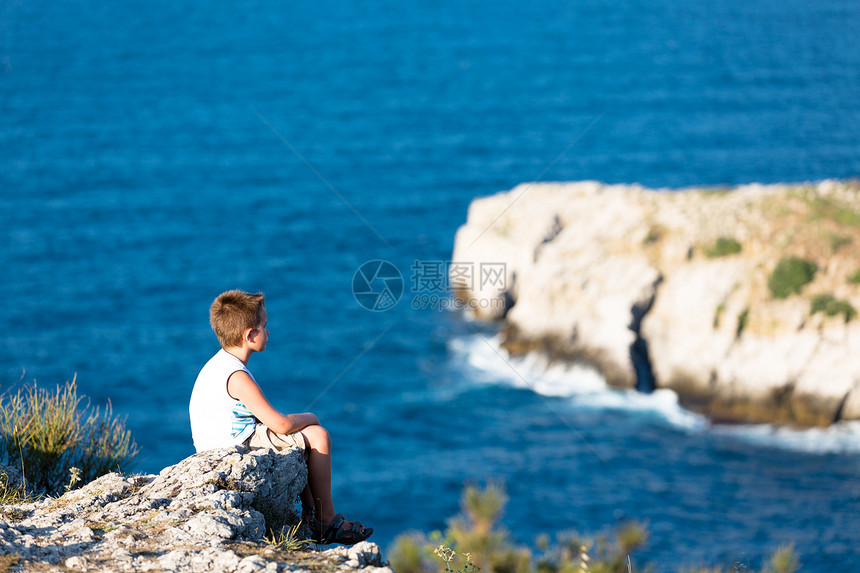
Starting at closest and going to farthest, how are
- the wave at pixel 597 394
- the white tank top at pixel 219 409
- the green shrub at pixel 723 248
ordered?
the white tank top at pixel 219 409 → the wave at pixel 597 394 → the green shrub at pixel 723 248

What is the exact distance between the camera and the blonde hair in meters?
7.01

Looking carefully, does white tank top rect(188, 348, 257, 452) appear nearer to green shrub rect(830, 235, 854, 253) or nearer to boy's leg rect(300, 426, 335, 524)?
boy's leg rect(300, 426, 335, 524)

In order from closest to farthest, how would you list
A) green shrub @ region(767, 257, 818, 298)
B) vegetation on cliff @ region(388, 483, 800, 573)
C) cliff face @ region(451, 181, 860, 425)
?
vegetation on cliff @ region(388, 483, 800, 573) < cliff face @ region(451, 181, 860, 425) < green shrub @ region(767, 257, 818, 298)

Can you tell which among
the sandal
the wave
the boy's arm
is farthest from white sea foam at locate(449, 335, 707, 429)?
the boy's arm

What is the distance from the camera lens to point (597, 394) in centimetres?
3259

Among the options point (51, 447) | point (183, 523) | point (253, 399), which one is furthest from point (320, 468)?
point (51, 447)

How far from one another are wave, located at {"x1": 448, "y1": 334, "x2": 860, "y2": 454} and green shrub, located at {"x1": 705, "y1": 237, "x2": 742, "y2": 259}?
5152mm

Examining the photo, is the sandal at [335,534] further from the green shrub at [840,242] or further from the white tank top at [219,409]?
the green shrub at [840,242]

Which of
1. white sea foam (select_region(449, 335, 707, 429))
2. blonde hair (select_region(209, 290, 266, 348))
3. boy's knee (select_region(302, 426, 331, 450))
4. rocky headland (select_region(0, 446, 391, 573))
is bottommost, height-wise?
white sea foam (select_region(449, 335, 707, 429))

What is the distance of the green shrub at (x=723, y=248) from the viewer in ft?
107

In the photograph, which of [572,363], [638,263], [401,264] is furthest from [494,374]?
[401,264]

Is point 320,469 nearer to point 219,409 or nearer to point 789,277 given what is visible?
point 219,409

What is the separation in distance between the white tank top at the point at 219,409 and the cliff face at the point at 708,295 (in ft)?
86.0

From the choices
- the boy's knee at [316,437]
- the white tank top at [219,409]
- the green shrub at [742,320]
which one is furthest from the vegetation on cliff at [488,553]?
the green shrub at [742,320]
